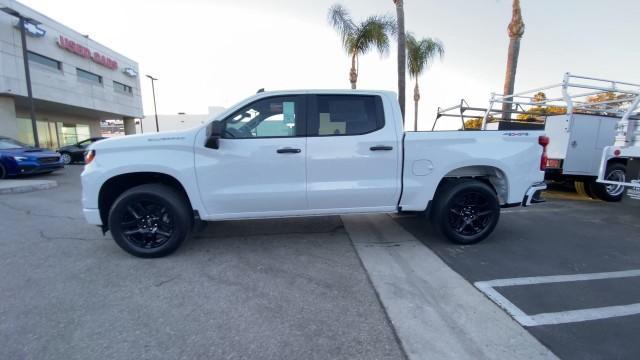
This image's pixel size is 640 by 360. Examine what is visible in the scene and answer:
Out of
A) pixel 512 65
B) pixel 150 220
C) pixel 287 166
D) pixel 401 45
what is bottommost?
pixel 150 220

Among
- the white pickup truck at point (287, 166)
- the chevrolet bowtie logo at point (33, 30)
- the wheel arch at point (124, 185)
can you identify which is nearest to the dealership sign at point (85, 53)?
the chevrolet bowtie logo at point (33, 30)

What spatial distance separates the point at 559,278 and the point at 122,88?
33.2 meters

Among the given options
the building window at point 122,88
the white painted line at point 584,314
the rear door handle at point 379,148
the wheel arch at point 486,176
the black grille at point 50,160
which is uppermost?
the building window at point 122,88

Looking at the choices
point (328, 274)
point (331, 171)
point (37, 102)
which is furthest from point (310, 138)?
point (37, 102)

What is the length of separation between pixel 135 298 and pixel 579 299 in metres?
4.10

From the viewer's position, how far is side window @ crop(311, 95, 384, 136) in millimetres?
3682

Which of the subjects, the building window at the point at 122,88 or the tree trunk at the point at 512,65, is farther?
the building window at the point at 122,88

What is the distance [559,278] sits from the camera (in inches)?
125

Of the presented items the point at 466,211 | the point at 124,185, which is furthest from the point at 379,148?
the point at 124,185

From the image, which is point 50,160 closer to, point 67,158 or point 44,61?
point 67,158

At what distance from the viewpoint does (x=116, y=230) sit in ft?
11.6

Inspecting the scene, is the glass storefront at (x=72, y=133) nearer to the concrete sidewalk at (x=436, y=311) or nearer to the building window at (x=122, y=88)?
the building window at (x=122, y=88)

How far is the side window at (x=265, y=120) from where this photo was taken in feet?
11.8

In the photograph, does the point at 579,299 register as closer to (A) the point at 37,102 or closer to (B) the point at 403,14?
(B) the point at 403,14
